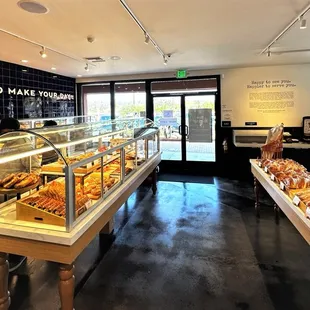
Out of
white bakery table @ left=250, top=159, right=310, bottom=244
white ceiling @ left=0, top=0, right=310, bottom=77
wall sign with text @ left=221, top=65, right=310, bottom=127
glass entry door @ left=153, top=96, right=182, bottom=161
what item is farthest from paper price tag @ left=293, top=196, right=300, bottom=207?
glass entry door @ left=153, top=96, right=182, bottom=161

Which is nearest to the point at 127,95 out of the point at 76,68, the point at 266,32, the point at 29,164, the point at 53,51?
the point at 76,68

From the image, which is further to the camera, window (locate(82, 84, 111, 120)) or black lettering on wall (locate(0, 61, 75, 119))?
window (locate(82, 84, 111, 120))

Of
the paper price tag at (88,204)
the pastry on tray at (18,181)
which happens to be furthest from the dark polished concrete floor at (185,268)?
the pastry on tray at (18,181)

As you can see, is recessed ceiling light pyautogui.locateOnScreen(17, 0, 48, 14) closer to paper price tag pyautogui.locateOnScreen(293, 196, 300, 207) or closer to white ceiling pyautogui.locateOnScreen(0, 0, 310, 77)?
white ceiling pyautogui.locateOnScreen(0, 0, 310, 77)

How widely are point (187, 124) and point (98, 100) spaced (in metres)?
2.66

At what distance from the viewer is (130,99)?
7465 mm

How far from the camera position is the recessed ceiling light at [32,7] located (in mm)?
2582

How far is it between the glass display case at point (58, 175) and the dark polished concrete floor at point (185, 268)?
74 centimetres

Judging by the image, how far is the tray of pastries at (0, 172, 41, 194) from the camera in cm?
227

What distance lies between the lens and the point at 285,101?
6305 millimetres

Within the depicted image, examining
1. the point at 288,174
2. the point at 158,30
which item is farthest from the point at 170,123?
the point at 288,174

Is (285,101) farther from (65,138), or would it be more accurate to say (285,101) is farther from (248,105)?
(65,138)

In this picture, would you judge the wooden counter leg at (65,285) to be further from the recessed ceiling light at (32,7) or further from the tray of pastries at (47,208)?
the recessed ceiling light at (32,7)

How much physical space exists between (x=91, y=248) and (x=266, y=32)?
11.6ft
